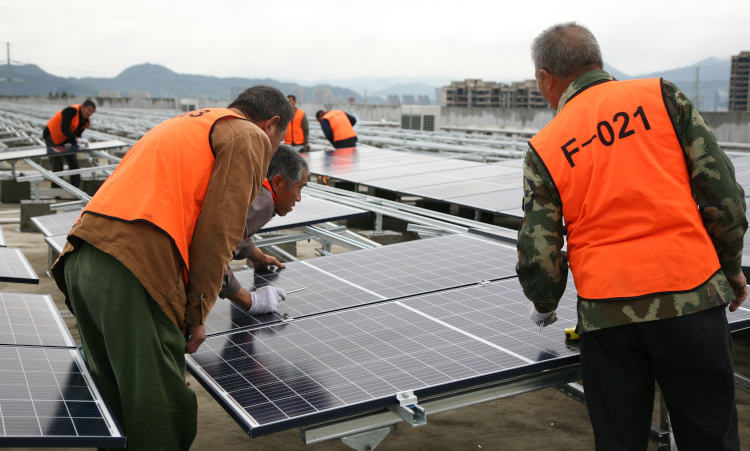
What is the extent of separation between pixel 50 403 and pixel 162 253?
0.65m

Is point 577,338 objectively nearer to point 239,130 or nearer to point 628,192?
point 628,192

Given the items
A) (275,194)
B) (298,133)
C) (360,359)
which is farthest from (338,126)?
(360,359)

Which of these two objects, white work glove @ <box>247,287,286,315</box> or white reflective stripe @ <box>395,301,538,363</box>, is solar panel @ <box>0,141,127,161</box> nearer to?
white work glove @ <box>247,287,286,315</box>

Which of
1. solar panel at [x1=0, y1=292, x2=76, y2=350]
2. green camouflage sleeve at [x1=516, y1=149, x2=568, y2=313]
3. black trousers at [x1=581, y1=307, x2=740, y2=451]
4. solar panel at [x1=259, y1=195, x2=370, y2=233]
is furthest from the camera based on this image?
solar panel at [x1=259, y1=195, x2=370, y2=233]

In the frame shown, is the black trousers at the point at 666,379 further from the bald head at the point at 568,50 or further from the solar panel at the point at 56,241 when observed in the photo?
the solar panel at the point at 56,241

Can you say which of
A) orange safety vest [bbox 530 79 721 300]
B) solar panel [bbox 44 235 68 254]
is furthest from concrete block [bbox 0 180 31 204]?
orange safety vest [bbox 530 79 721 300]

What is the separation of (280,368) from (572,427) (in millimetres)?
2450

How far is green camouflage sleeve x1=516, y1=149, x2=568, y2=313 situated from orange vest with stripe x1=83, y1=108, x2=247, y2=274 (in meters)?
1.20

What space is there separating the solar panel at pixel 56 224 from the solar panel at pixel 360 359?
143 inches

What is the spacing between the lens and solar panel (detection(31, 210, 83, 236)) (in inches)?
244

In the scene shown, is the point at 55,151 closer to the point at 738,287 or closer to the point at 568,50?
the point at 568,50

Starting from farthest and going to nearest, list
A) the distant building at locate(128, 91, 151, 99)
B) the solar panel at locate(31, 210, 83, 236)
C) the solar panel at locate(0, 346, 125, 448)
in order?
the distant building at locate(128, 91, 151, 99)
the solar panel at locate(31, 210, 83, 236)
the solar panel at locate(0, 346, 125, 448)

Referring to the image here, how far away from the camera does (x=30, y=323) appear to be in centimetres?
356

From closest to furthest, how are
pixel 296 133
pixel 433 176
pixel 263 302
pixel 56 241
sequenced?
pixel 263 302 → pixel 56 241 → pixel 433 176 → pixel 296 133
